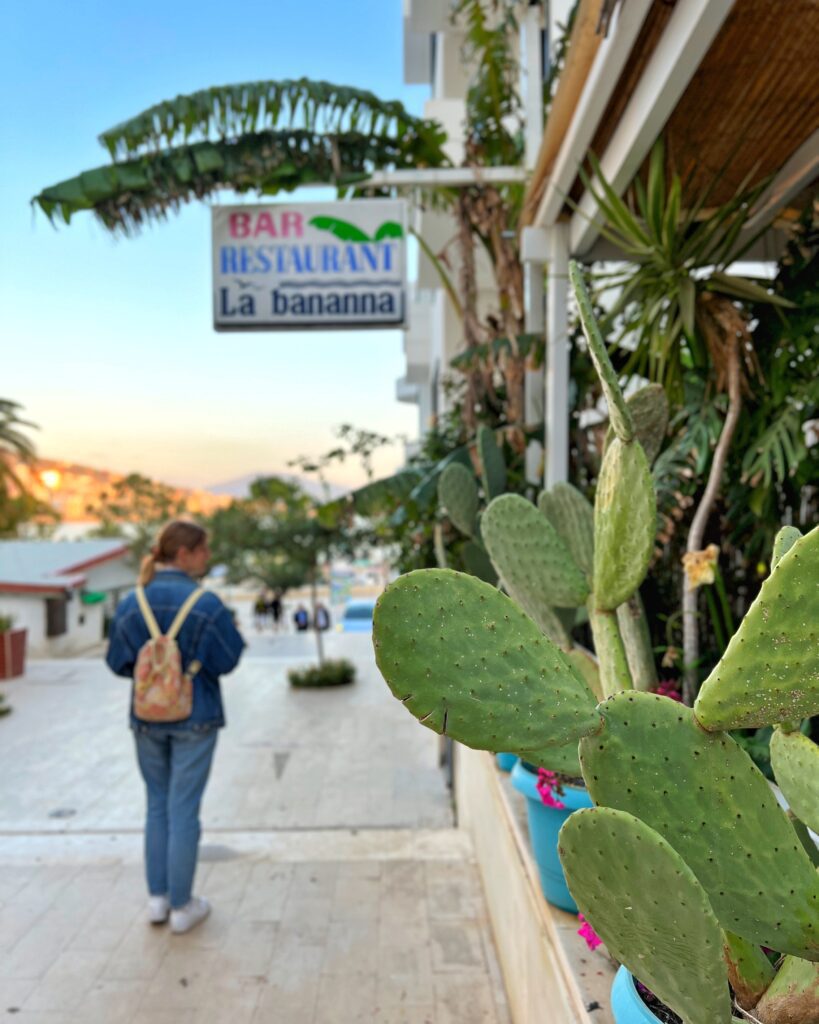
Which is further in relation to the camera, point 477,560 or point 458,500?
point 477,560

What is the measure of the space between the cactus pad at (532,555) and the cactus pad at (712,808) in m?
0.96

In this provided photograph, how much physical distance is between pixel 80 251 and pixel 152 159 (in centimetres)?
91

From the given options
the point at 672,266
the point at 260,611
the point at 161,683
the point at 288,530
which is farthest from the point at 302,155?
the point at 260,611

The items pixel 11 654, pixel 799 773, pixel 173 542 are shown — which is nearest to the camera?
pixel 799 773

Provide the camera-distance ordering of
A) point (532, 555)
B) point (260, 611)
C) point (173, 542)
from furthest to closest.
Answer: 1. point (260, 611)
2. point (173, 542)
3. point (532, 555)

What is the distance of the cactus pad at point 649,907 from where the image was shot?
38.8 inches

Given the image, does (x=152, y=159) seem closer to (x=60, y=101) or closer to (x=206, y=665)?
(x=60, y=101)

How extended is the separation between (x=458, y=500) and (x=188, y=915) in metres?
2.04

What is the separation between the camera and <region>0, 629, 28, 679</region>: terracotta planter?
36.1 ft

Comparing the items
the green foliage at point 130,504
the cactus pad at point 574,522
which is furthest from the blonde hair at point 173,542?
the green foliage at point 130,504

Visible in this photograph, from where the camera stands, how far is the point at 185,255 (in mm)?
5539

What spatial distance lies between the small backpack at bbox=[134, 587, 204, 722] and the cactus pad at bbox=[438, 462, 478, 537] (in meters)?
1.28

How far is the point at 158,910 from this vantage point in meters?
3.32

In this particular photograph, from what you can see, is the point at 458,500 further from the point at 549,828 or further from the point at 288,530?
the point at 288,530
